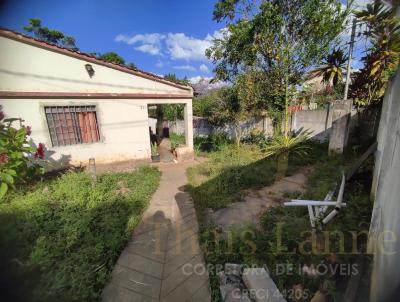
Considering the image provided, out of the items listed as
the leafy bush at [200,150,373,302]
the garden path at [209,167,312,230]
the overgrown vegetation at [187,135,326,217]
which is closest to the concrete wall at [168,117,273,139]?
the overgrown vegetation at [187,135,326,217]

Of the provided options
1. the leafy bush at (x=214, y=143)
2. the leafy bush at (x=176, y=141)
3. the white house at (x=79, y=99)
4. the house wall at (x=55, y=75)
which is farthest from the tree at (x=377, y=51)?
the leafy bush at (x=176, y=141)

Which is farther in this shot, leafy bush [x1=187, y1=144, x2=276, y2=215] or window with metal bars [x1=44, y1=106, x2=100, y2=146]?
window with metal bars [x1=44, y1=106, x2=100, y2=146]

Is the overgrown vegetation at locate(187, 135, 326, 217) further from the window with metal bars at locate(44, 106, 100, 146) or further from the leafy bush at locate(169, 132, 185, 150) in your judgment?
the window with metal bars at locate(44, 106, 100, 146)

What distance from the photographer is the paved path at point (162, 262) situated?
2350 millimetres

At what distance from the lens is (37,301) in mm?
1940

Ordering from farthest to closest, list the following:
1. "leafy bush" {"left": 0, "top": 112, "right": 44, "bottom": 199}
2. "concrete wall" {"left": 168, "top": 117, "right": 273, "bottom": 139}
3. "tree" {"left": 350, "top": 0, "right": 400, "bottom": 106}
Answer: "concrete wall" {"left": 168, "top": 117, "right": 273, "bottom": 139}
"tree" {"left": 350, "top": 0, "right": 400, "bottom": 106}
"leafy bush" {"left": 0, "top": 112, "right": 44, "bottom": 199}

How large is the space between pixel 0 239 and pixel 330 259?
3.57 meters

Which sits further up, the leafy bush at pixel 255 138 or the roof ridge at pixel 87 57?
the roof ridge at pixel 87 57

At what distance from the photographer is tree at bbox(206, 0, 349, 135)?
7.48m

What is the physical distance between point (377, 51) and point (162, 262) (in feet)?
26.4

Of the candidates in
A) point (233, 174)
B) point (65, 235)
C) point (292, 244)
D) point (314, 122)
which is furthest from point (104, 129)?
point (314, 122)

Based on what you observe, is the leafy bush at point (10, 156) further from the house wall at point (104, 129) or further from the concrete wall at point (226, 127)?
the concrete wall at point (226, 127)

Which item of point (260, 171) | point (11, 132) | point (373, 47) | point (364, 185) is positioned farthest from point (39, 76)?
point (373, 47)

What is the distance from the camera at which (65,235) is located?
3.07 metres
